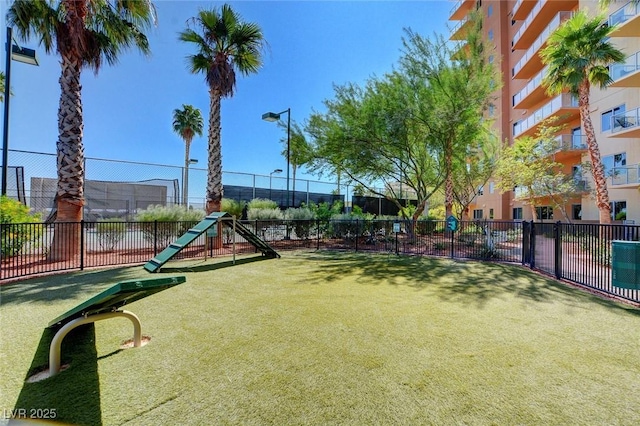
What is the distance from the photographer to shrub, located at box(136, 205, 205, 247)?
10.3 metres

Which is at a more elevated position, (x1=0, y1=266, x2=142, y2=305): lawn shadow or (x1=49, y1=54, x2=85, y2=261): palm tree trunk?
(x1=49, y1=54, x2=85, y2=261): palm tree trunk

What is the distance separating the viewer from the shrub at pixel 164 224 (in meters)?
10.3

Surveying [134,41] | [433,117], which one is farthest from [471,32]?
[134,41]

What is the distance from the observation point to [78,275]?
680 centimetres

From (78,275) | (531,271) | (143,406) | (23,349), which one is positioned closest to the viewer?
(143,406)

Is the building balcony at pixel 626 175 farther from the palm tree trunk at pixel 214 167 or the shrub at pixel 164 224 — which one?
the shrub at pixel 164 224

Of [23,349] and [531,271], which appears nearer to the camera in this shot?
[23,349]

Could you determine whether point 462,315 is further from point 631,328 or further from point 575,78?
point 575,78

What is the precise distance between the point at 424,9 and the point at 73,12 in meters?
12.9

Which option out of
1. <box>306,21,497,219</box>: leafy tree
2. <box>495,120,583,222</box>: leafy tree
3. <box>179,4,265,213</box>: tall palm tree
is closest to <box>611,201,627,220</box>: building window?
<box>495,120,583,222</box>: leafy tree

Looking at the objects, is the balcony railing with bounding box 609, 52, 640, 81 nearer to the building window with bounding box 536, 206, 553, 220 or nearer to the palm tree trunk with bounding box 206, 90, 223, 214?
the building window with bounding box 536, 206, 553, 220

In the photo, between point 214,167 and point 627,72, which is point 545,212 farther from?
point 214,167

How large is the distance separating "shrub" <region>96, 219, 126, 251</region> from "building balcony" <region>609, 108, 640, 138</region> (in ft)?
77.2

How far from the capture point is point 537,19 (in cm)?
2288
